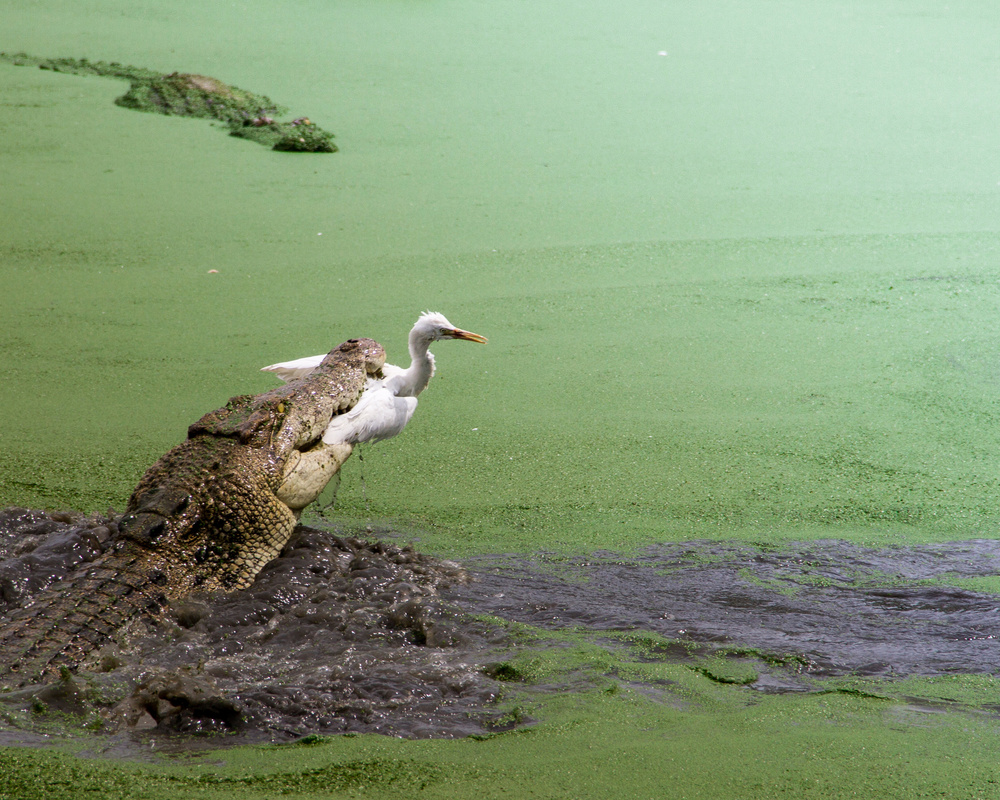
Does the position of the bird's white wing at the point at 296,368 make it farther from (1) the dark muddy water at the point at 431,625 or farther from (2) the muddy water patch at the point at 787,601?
(2) the muddy water patch at the point at 787,601

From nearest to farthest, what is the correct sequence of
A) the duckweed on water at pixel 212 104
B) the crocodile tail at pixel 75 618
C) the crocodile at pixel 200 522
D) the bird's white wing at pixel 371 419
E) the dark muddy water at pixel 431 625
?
the dark muddy water at pixel 431 625, the crocodile tail at pixel 75 618, the crocodile at pixel 200 522, the bird's white wing at pixel 371 419, the duckweed on water at pixel 212 104

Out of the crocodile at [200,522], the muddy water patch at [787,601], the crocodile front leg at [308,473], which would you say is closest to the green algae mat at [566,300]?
the muddy water patch at [787,601]

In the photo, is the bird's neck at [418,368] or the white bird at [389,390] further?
the bird's neck at [418,368]

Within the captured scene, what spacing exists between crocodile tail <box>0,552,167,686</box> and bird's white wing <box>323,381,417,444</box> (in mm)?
799

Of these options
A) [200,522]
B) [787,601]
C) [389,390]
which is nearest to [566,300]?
[389,390]

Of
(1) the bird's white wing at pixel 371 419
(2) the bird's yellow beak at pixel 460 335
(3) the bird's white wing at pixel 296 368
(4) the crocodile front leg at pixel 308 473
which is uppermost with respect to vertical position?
(2) the bird's yellow beak at pixel 460 335

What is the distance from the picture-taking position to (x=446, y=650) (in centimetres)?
231

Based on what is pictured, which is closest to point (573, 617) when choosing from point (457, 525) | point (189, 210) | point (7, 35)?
point (457, 525)

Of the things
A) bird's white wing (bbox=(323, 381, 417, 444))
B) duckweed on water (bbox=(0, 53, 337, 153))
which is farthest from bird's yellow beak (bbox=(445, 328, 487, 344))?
duckweed on water (bbox=(0, 53, 337, 153))

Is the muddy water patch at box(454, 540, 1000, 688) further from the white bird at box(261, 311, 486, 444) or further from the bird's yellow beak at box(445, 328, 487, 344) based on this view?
the bird's yellow beak at box(445, 328, 487, 344)

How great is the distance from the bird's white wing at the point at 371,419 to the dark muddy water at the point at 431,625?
12.5 inches

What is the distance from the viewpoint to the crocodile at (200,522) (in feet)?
7.15

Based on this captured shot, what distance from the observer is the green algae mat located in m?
1.99

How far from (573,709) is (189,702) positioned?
2.63 feet
